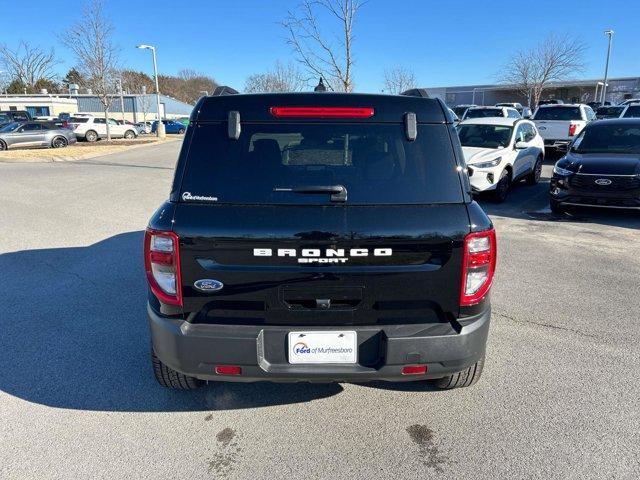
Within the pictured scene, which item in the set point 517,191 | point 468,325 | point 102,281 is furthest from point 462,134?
point 468,325

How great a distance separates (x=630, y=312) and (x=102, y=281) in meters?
5.46

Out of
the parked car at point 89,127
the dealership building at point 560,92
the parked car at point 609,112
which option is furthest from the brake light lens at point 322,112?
the dealership building at point 560,92

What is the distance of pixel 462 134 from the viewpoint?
11.7m

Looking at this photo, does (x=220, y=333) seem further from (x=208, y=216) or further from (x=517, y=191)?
(x=517, y=191)

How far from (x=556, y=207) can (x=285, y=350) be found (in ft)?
26.1

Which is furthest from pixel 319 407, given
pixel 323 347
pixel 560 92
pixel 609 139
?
pixel 560 92

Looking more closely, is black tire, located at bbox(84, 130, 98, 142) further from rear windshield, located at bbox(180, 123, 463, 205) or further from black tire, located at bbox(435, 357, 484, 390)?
black tire, located at bbox(435, 357, 484, 390)

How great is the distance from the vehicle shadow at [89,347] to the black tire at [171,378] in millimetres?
128

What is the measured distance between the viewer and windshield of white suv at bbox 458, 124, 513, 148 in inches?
427

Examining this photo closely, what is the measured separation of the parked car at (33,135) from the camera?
983 inches

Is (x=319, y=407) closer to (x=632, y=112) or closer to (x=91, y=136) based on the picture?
(x=632, y=112)

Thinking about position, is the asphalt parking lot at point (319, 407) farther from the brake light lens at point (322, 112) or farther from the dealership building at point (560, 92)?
the dealership building at point (560, 92)

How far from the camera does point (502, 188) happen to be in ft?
33.1

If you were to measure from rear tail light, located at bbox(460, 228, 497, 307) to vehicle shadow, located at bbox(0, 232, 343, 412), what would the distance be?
1.25 m
